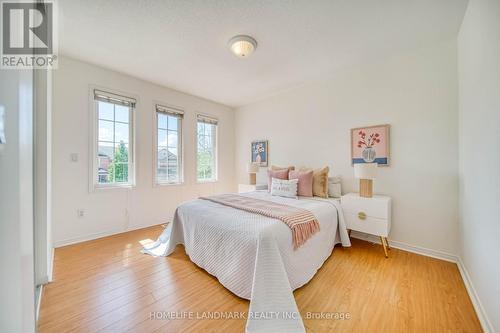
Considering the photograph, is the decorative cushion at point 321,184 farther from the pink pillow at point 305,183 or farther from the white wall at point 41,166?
the white wall at point 41,166

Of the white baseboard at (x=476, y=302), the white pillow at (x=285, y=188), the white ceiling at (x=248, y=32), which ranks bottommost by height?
the white baseboard at (x=476, y=302)

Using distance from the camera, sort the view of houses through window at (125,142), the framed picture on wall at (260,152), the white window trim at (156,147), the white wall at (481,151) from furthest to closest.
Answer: the framed picture on wall at (260,152) < the white window trim at (156,147) < the view of houses through window at (125,142) < the white wall at (481,151)

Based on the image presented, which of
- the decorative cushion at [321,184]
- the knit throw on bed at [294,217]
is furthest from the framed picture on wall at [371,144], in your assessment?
the knit throw on bed at [294,217]

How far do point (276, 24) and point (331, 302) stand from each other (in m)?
2.55

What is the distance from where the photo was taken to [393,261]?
218 centimetres

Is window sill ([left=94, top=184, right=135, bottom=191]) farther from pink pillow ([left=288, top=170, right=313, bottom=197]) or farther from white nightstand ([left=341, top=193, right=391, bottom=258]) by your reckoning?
white nightstand ([left=341, top=193, right=391, bottom=258])

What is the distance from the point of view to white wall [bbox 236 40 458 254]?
220 cm

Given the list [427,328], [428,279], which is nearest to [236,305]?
[427,328]

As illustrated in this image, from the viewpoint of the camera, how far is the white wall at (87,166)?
99.5 inches

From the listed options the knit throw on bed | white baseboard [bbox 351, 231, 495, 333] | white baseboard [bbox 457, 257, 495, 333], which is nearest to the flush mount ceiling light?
the knit throw on bed

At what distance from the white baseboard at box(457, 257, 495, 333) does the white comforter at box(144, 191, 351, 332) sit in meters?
0.99

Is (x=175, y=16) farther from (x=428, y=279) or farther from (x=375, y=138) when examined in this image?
(x=428, y=279)

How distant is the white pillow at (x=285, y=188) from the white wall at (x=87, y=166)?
185 cm

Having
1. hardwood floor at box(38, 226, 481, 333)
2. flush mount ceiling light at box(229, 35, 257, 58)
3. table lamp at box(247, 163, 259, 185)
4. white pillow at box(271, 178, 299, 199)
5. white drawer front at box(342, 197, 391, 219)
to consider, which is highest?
flush mount ceiling light at box(229, 35, 257, 58)
